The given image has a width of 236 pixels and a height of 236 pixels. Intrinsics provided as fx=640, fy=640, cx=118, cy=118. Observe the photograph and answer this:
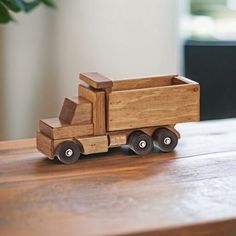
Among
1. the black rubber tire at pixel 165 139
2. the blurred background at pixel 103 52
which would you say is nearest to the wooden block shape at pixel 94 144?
the black rubber tire at pixel 165 139

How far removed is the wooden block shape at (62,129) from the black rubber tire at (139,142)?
3.3 inches

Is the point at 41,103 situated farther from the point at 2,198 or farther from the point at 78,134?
the point at 2,198

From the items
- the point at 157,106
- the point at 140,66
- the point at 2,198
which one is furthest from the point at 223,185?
the point at 140,66

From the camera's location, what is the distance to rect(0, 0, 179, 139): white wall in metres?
1.88

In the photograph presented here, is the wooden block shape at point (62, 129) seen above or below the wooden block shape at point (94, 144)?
above

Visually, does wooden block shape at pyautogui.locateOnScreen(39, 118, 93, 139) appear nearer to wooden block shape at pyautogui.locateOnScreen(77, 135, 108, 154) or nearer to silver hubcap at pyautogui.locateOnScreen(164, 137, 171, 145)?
wooden block shape at pyautogui.locateOnScreen(77, 135, 108, 154)

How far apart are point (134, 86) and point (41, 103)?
714 millimetres

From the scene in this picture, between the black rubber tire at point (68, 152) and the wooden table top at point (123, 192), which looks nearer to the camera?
the wooden table top at point (123, 192)

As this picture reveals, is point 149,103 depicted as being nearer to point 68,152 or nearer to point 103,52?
point 68,152

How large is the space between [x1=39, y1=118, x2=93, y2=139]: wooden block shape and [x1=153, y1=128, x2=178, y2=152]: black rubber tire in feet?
0.45

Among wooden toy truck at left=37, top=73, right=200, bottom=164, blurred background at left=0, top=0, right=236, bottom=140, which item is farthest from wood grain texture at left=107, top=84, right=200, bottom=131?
blurred background at left=0, top=0, right=236, bottom=140

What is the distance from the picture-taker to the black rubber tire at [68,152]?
1.17 meters

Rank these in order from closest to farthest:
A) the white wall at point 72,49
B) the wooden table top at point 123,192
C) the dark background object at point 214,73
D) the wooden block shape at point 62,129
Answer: the wooden table top at point 123,192 → the wooden block shape at point 62,129 → the white wall at point 72,49 → the dark background object at point 214,73

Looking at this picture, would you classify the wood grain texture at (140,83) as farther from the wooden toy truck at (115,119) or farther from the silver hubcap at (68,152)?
the silver hubcap at (68,152)
